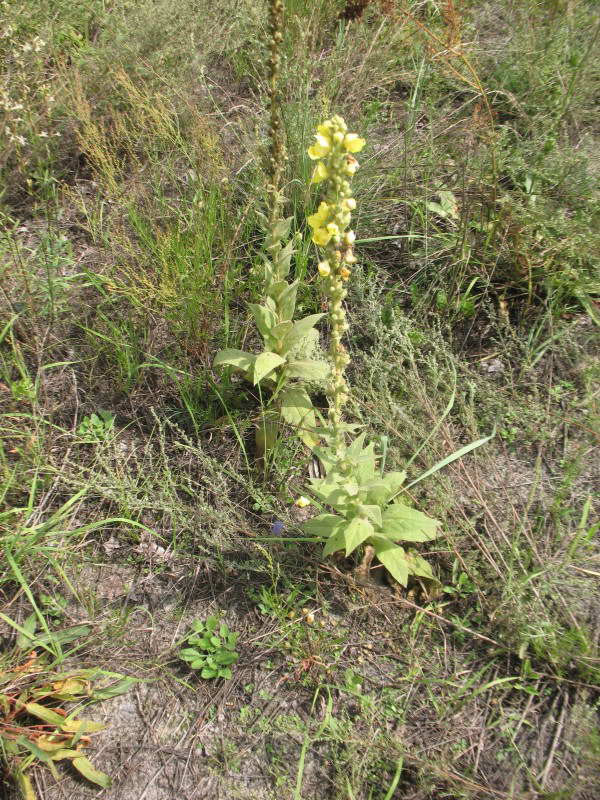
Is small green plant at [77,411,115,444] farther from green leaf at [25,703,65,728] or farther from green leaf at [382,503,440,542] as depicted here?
green leaf at [382,503,440,542]

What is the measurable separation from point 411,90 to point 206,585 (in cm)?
335

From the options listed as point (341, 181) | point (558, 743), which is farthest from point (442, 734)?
point (341, 181)

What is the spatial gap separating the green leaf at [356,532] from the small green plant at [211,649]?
2.07 feet

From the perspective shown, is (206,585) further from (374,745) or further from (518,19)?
(518,19)

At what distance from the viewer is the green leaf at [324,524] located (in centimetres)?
210

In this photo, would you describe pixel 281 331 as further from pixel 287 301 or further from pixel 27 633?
pixel 27 633

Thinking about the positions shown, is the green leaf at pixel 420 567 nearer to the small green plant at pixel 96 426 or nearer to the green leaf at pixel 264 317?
the green leaf at pixel 264 317

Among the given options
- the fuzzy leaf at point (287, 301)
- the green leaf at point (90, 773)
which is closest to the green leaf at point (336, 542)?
the fuzzy leaf at point (287, 301)

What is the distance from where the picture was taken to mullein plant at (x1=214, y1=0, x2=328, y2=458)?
231 centimetres

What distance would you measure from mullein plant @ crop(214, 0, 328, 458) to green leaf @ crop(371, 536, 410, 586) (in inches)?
19.7

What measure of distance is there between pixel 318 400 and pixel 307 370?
1.17 feet

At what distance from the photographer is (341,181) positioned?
167cm

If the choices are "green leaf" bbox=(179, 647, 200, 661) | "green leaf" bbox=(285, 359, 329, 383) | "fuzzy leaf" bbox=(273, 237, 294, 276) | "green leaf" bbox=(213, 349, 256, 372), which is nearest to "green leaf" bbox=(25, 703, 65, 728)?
"green leaf" bbox=(179, 647, 200, 661)

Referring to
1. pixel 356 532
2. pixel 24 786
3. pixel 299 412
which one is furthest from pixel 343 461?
pixel 24 786
